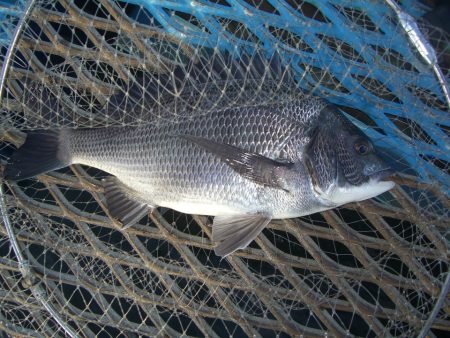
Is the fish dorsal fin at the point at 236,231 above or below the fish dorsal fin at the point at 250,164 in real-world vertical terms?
below

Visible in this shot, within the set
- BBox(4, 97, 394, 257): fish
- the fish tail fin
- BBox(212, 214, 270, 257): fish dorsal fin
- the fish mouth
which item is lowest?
the fish tail fin

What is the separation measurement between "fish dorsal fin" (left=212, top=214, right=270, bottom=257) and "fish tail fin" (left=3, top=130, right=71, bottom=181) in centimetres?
88

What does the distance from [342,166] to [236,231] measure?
609 millimetres

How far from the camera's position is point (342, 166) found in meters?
1.93

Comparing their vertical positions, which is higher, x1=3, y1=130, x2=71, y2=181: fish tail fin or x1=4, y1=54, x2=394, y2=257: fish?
x1=4, y1=54, x2=394, y2=257: fish

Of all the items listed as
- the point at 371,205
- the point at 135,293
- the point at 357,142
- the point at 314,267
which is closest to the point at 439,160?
the point at 371,205

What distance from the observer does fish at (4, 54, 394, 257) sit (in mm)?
1909

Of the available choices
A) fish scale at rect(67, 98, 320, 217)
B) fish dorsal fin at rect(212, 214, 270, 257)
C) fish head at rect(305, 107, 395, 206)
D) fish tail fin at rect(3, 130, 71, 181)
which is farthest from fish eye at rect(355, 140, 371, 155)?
fish tail fin at rect(3, 130, 71, 181)

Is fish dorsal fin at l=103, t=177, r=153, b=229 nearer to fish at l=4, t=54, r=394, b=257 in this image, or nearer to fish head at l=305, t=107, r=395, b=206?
fish at l=4, t=54, r=394, b=257

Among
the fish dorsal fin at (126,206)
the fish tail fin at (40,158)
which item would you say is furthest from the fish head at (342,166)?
the fish tail fin at (40,158)

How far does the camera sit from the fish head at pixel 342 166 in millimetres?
1910

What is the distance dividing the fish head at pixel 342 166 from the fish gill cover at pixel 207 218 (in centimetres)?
28

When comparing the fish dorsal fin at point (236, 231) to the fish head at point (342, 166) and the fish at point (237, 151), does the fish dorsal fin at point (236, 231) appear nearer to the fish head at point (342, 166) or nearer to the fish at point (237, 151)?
the fish at point (237, 151)

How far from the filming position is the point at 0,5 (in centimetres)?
216
